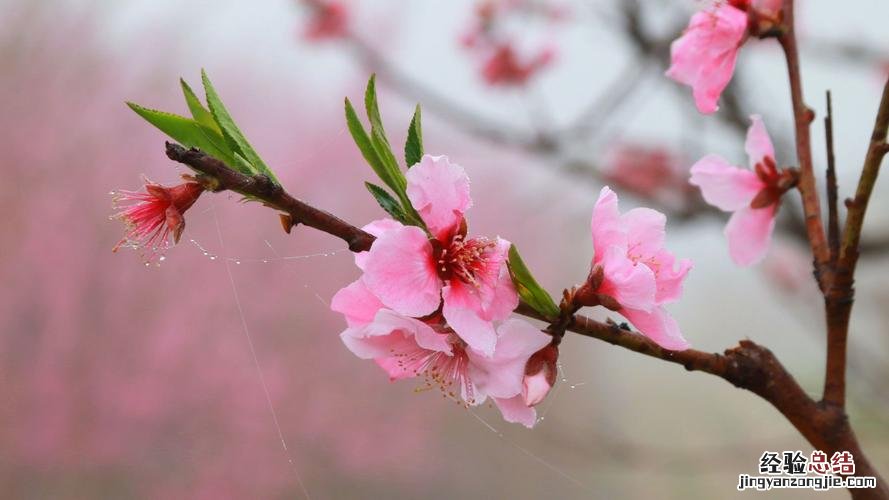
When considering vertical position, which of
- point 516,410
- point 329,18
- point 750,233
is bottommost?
point 516,410

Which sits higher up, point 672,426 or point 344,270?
point 344,270

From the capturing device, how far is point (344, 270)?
1476mm

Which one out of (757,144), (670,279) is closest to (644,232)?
(670,279)

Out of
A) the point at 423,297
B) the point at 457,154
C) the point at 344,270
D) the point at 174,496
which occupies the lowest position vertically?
the point at 174,496

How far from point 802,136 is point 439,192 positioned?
19 cm

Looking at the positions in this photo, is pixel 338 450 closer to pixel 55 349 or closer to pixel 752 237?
pixel 55 349

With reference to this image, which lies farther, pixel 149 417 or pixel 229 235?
pixel 229 235

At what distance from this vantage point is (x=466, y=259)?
0.87 ft

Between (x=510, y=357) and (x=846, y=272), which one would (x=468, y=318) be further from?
(x=846, y=272)

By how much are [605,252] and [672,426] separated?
71.5 inches

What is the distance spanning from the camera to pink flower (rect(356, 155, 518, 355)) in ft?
0.80

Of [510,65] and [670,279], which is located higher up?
[510,65]

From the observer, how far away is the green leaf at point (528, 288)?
25 cm

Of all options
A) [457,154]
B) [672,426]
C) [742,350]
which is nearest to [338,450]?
[457,154]
